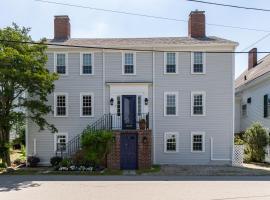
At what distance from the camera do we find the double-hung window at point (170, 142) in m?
23.5

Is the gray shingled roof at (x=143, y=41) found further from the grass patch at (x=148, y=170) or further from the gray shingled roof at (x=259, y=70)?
the grass patch at (x=148, y=170)

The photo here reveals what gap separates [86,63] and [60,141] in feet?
18.7

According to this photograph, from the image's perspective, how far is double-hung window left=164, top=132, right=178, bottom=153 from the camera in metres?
23.5

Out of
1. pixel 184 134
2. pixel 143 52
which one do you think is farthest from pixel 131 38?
pixel 184 134

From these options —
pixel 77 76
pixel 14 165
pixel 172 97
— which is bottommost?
pixel 14 165

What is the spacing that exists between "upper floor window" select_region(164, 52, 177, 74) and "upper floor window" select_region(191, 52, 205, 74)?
1.24 m

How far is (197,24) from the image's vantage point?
83.4ft

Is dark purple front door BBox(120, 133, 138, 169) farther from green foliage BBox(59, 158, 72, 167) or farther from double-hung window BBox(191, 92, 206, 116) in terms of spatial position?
double-hung window BBox(191, 92, 206, 116)

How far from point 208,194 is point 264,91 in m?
16.1

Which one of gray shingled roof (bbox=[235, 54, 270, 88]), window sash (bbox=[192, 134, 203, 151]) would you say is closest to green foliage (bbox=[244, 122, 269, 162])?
window sash (bbox=[192, 134, 203, 151])

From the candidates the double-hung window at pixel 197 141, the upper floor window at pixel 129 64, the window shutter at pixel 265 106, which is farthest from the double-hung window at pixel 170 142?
Result: the window shutter at pixel 265 106

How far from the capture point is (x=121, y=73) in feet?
78.1

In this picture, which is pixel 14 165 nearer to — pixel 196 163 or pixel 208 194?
pixel 196 163

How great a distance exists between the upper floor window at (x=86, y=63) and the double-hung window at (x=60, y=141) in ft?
15.0
